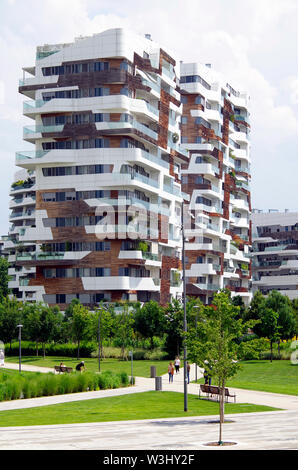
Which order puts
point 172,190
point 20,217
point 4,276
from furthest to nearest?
point 20,217 → point 4,276 → point 172,190

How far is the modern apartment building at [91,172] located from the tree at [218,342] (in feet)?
158

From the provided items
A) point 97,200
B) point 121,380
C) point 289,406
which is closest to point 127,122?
point 97,200

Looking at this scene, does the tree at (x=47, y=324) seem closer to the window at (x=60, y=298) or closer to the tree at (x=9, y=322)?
the tree at (x=9, y=322)

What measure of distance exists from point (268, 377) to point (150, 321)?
1813cm

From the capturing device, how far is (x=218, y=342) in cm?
3269

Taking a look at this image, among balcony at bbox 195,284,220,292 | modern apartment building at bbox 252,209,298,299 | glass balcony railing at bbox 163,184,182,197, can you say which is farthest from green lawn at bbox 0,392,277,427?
modern apartment building at bbox 252,209,298,299

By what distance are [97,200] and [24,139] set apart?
12.1m

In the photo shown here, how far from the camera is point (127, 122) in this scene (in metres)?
84.9

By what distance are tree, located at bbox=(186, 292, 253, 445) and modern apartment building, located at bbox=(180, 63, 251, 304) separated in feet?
221

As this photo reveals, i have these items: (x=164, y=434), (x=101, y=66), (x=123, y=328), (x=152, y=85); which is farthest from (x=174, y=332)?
(x=164, y=434)

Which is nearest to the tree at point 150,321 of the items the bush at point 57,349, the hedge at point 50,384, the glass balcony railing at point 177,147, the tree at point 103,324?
the tree at point 103,324

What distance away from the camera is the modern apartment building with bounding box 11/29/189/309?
8400 cm

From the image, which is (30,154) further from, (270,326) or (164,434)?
(164,434)

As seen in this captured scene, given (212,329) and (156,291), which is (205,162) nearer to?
(156,291)
